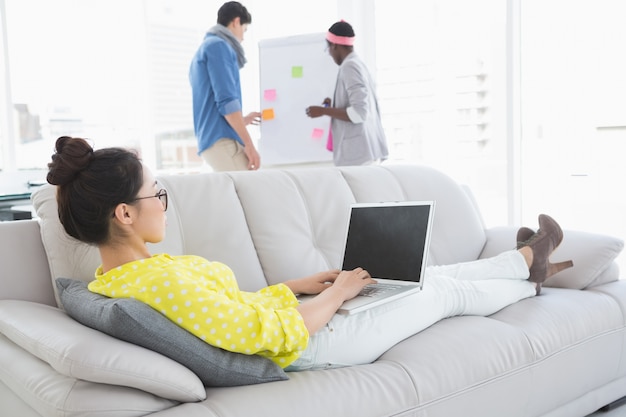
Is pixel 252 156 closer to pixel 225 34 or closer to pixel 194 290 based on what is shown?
pixel 225 34

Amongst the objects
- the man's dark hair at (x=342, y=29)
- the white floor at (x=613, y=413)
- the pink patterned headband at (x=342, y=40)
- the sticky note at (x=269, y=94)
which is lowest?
the white floor at (x=613, y=413)

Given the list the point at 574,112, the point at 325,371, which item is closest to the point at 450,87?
the point at 574,112

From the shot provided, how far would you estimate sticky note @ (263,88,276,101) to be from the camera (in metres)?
4.82

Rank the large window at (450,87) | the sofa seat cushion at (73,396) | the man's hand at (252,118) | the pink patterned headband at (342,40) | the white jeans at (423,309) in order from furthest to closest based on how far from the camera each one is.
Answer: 1. the large window at (450,87)
2. the man's hand at (252,118)
3. the pink patterned headband at (342,40)
4. the white jeans at (423,309)
5. the sofa seat cushion at (73,396)

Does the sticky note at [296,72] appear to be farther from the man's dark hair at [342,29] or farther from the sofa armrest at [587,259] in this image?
the sofa armrest at [587,259]

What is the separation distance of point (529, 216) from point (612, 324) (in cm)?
261

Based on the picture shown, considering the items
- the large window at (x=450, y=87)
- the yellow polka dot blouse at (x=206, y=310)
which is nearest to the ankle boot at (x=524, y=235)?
the yellow polka dot blouse at (x=206, y=310)

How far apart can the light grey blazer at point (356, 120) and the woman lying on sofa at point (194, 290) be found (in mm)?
2096

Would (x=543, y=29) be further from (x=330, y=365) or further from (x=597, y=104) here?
(x=330, y=365)

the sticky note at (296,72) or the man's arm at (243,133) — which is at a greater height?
the sticky note at (296,72)

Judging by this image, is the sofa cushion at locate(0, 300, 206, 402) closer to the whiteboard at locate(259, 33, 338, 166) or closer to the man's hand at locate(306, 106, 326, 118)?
the man's hand at locate(306, 106, 326, 118)

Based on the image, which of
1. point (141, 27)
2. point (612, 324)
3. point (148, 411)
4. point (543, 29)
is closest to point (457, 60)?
point (543, 29)

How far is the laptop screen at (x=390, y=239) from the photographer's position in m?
2.01

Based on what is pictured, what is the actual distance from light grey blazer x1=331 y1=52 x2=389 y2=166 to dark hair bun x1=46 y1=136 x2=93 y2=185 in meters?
2.48
